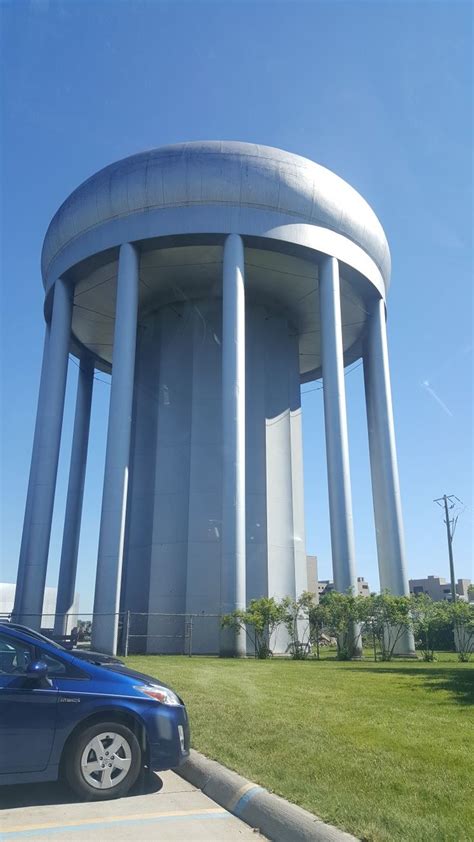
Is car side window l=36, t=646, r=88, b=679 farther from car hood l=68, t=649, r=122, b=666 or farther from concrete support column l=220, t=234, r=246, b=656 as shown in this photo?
concrete support column l=220, t=234, r=246, b=656

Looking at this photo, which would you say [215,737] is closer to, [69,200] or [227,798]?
[227,798]

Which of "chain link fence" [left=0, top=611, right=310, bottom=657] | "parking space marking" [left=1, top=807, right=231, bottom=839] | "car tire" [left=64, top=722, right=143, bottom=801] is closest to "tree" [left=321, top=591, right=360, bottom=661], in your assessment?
"chain link fence" [left=0, top=611, right=310, bottom=657]

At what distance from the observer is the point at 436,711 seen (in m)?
9.09

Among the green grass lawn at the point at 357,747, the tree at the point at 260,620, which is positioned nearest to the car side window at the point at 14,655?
the green grass lawn at the point at 357,747

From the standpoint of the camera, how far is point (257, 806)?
5.06 m

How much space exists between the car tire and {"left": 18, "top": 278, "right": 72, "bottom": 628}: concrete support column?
20201mm

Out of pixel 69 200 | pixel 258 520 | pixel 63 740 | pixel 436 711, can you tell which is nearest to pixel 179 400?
pixel 258 520

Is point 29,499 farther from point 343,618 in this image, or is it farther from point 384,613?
point 384,613

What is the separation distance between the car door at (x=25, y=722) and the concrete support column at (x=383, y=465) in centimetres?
2280

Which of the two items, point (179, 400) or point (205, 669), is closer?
point (205, 669)

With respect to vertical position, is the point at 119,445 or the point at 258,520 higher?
the point at 119,445

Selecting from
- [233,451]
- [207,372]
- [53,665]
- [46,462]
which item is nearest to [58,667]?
[53,665]

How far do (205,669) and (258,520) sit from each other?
13.3 meters

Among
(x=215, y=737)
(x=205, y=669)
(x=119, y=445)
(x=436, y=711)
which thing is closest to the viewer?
(x=215, y=737)
